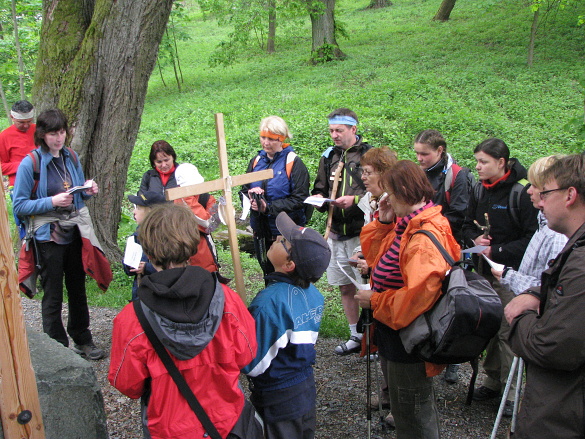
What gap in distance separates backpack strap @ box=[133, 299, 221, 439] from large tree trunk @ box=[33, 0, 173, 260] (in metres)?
4.39

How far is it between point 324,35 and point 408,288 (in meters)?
22.4

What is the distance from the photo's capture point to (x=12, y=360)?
2.21m

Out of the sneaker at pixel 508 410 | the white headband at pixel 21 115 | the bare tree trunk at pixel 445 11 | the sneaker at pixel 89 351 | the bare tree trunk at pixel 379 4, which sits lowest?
the sneaker at pixel 89 351

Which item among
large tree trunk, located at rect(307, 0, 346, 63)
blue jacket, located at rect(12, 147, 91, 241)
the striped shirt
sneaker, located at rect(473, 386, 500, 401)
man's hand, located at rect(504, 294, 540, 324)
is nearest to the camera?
man's hand, located at rect(504, 294, 540, 324)

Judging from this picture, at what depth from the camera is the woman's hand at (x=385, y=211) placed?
3609mm

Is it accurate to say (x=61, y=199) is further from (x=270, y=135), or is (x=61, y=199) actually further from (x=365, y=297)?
(x=365, y=297)

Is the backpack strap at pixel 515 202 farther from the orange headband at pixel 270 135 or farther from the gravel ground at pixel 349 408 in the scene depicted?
the orange headband at pixel 270 135

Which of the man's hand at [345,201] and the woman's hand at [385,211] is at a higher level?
the woman's hand at [385,211]

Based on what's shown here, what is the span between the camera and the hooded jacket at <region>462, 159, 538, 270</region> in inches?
146

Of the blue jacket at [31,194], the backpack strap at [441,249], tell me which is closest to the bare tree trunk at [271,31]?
the blue jacket at [31,194]

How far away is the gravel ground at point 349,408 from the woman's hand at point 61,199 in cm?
153

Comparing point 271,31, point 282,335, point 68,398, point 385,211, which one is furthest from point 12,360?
point 271,31

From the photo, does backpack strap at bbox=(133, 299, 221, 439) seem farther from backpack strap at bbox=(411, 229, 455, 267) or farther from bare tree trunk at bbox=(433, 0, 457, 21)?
bare tree trunk at bbox=(433, 0, 457, 21)

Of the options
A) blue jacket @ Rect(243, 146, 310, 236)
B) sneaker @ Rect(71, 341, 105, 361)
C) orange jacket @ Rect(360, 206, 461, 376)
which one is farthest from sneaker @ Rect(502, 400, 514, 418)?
sneaker @ Rect(71, 341, 105, 361)
